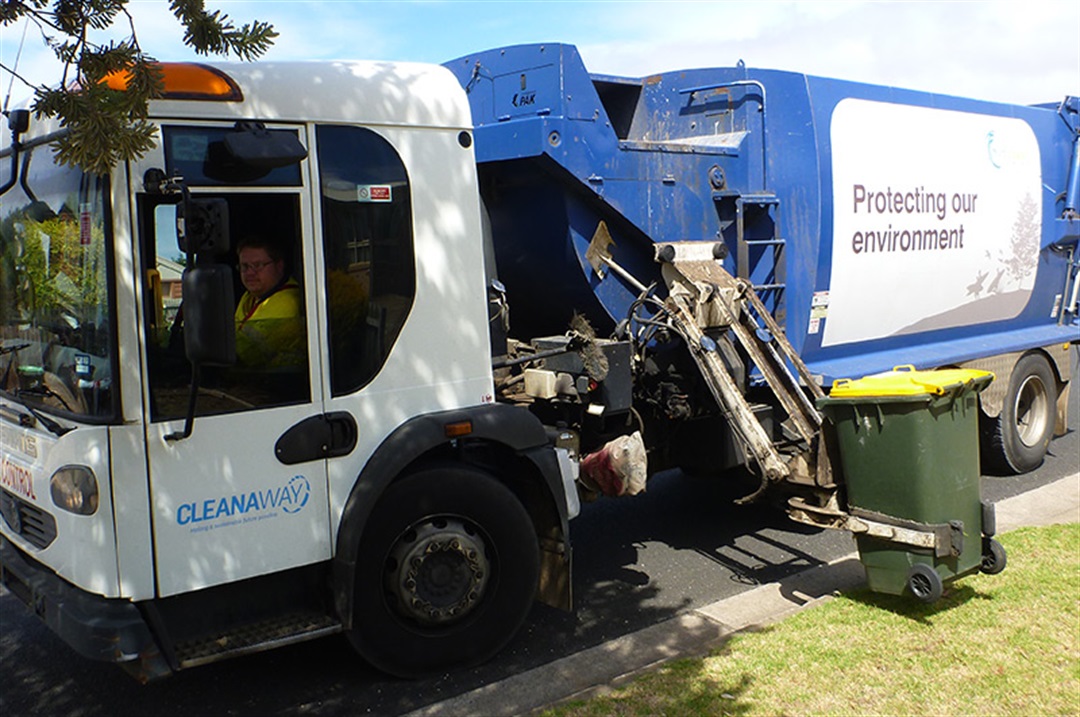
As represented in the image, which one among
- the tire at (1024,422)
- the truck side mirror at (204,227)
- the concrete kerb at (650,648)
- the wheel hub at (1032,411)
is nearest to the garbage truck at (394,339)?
the truck side mirror at (204,227)

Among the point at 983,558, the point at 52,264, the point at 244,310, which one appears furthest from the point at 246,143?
the point at 983,558

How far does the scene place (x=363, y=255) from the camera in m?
4.11

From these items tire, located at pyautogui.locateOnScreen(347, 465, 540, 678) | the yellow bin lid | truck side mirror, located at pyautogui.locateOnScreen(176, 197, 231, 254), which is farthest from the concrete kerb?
truck side mirror, located at pyautogui.locateOnScreen(176, 197, 231, 254)

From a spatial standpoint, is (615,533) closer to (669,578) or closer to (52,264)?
(669,578)

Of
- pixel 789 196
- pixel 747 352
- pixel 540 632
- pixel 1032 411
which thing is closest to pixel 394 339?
pixel 540 632

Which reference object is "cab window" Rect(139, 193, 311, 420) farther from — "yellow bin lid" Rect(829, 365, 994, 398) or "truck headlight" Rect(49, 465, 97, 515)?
"yellow bin lid" Rect(829, 365, 994, 398)

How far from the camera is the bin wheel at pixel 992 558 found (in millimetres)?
4914

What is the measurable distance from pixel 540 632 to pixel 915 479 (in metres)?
1.93

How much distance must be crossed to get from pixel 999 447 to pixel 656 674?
4872mm

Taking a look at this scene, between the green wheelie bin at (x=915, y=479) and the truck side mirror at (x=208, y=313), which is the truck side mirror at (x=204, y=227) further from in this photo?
the green wheelie bin at (x=915, y=479)

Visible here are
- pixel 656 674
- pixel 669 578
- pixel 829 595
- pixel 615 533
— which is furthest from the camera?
pixel 615 533

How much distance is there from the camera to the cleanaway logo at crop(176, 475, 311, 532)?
149 inches

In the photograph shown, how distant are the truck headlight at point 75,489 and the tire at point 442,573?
1053 mm

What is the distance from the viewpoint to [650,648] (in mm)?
4660
